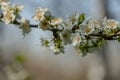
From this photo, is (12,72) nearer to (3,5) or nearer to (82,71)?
(3,5)

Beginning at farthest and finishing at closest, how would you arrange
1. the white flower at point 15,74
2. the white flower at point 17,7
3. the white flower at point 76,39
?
the white flower at point 15,74
the white flower at point 17,7
the white flower at point 76,39

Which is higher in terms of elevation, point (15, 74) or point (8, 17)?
point (8, 17)

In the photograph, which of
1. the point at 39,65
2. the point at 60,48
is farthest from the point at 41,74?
the point at 60,48

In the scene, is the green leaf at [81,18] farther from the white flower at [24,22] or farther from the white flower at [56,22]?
the white flower at [24,22]

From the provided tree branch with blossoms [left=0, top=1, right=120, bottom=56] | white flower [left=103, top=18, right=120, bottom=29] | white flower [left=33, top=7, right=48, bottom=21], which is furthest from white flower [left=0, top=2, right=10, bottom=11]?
white flower [left=103, top=18, right=120, bottom=29]

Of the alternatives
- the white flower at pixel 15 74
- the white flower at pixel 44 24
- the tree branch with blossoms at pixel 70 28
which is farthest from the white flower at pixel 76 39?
the white flower at pixel 15 74

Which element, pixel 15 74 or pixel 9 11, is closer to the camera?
pixel 9 11

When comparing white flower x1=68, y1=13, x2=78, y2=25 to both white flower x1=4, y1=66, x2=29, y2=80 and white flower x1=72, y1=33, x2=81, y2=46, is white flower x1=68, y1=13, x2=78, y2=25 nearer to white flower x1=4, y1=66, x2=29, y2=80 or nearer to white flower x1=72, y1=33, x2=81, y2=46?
white flower x1=72, y1=33, x2=81, y2=46

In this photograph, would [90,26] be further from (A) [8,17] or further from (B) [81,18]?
(A) [8,17]

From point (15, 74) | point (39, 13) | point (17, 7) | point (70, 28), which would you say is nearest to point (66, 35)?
point (70, 28)
